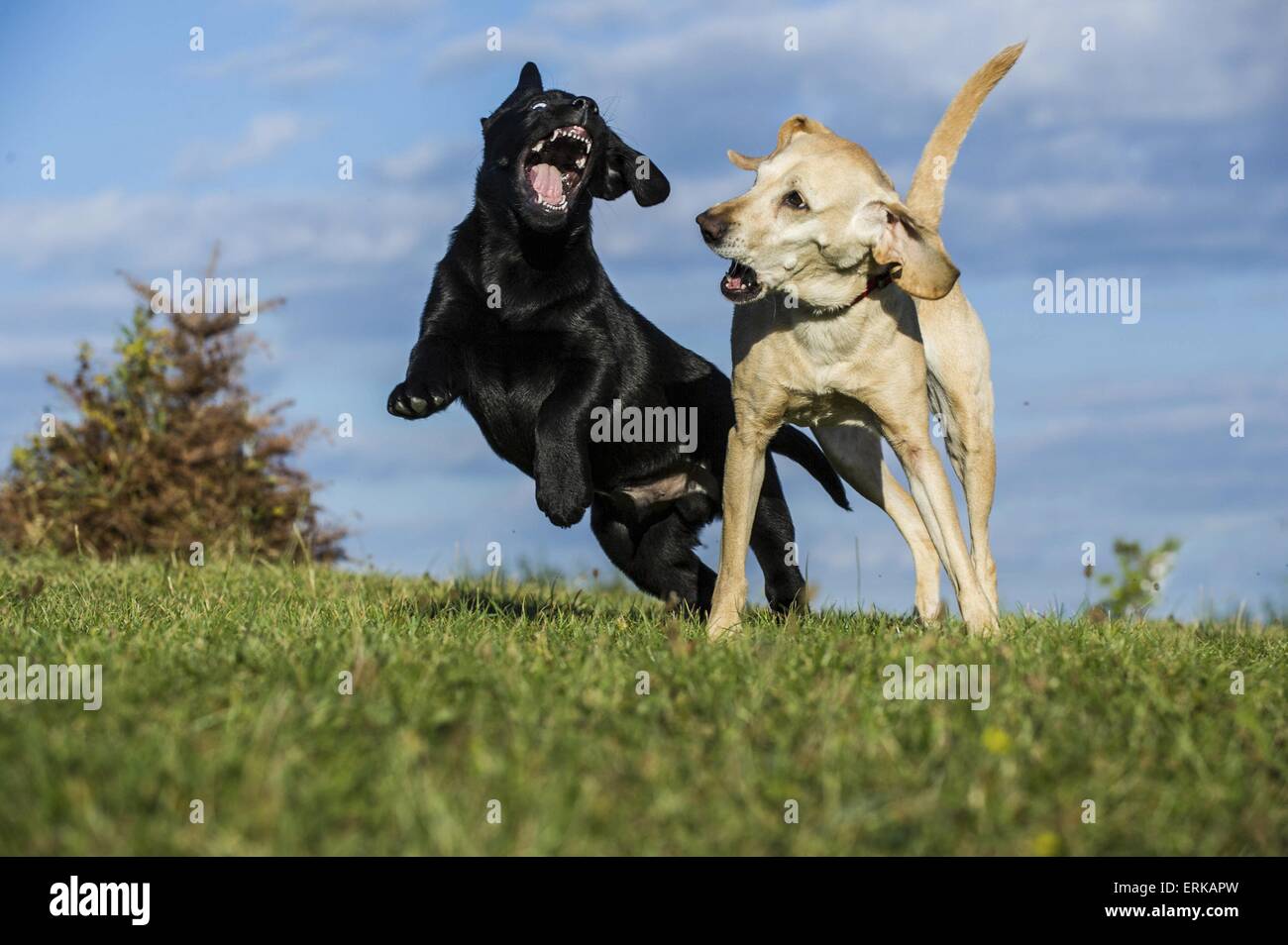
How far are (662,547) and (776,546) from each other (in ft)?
2.02

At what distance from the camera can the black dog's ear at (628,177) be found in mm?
6391

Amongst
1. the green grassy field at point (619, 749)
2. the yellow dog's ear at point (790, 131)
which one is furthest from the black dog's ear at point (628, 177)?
the green grassy field at point (619, 749)

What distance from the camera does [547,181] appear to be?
6.29 m

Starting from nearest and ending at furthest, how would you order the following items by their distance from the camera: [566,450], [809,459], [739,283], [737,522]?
[739,283] → [737,522] → [566,450] → [809,459]

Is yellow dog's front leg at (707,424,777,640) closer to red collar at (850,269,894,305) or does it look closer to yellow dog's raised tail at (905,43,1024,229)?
red collar at (850,269,894,305)

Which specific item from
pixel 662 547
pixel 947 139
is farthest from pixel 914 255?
pixel 662 547

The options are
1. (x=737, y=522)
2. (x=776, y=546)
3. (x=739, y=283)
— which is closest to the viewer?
(x=739, y=283)

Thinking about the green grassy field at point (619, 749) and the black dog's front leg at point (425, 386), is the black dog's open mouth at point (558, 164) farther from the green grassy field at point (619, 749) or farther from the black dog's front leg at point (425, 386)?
the green grassy field at point (619, 749)

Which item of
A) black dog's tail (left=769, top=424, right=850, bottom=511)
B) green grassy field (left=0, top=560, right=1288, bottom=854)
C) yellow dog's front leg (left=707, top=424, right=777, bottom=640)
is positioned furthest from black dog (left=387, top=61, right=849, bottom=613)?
green grassy field (left=0, top=560, right=1288, bottom=854)

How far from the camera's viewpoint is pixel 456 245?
625 cm

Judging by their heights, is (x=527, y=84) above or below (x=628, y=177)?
above

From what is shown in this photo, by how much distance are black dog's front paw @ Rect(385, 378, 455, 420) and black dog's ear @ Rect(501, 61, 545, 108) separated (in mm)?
1762

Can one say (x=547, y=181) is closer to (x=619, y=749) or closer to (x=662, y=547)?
(x=662, y=547)
